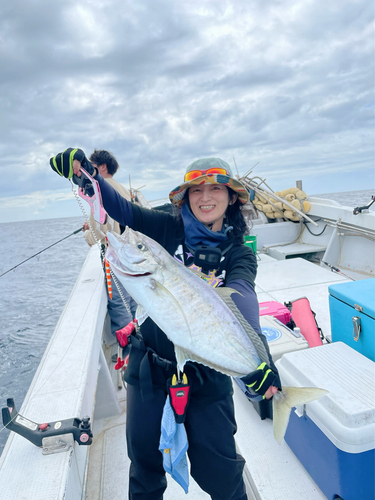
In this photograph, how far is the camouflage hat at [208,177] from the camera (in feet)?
6.23

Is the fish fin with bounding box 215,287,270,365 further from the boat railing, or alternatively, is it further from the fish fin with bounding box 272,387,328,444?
the boat railing

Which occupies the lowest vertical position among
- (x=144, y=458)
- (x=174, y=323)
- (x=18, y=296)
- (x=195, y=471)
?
(x=18, y=296)

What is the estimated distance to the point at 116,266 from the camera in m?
1.41

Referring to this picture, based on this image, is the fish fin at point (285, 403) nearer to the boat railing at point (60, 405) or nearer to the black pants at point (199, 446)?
Result: the black pants at point (199, 446)

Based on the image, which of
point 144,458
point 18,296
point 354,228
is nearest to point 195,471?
point 144,458

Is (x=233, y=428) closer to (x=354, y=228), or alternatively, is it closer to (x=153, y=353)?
(x=153, y=353)

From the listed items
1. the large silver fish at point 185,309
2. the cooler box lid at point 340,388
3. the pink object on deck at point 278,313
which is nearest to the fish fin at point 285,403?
the large silver fish at point 185,309

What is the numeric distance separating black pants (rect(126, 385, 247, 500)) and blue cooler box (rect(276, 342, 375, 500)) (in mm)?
555

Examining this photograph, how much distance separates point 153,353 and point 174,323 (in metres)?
0.48

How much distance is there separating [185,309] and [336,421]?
3.79 ft

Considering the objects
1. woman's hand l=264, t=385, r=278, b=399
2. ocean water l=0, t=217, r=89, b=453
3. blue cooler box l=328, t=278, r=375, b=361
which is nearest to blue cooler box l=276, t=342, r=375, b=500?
blue cooler box l=328, t=278, r=375, b=361

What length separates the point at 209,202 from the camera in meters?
1.97

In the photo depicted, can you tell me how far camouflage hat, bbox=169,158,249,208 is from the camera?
1899mm

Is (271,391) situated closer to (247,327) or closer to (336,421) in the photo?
(247,327)
